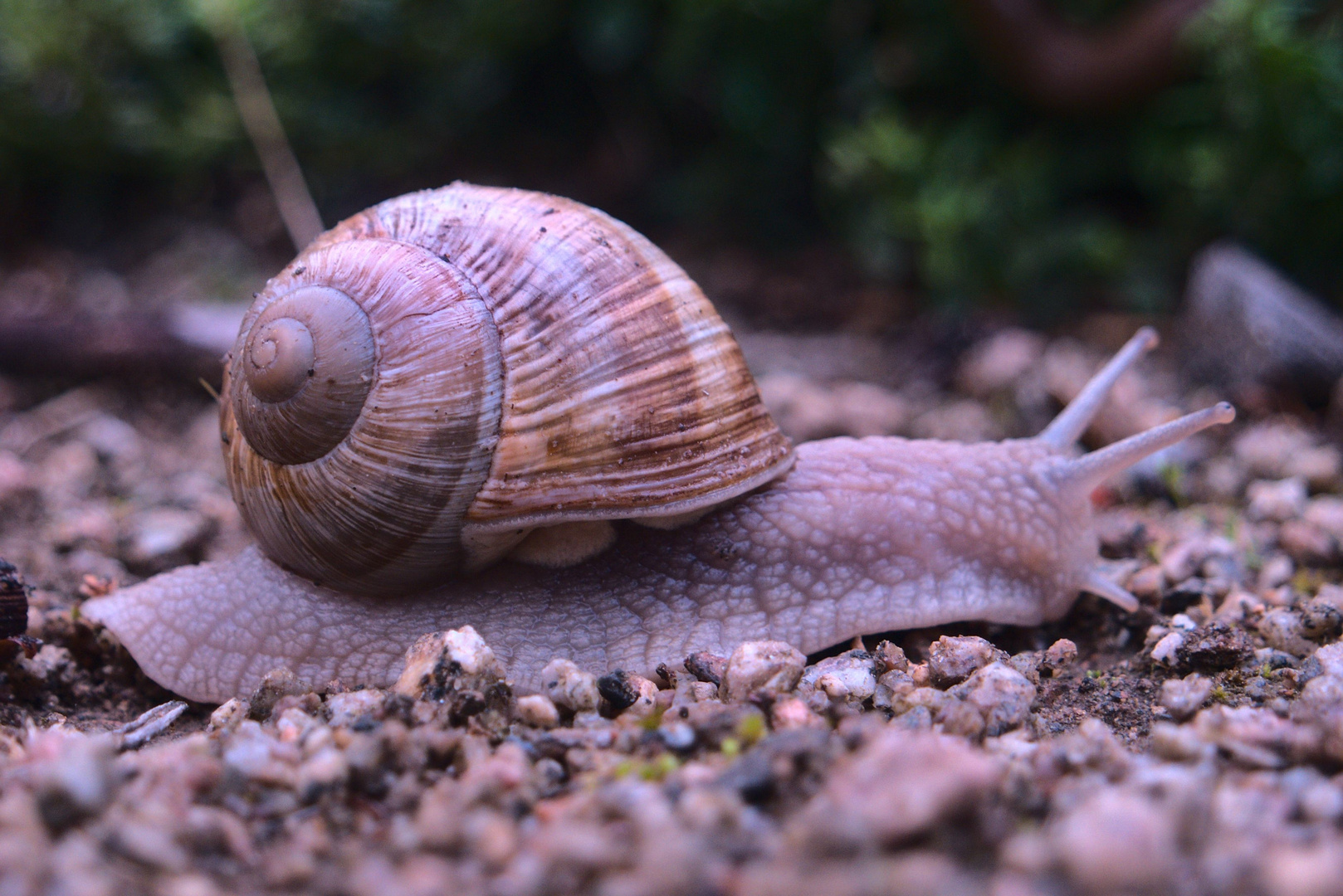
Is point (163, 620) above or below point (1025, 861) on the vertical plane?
above

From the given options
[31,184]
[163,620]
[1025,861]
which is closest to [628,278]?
[163,620]

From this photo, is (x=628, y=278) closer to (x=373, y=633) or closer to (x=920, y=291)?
(x=373, y=633)

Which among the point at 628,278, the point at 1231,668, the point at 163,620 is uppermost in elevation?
the point at 628,278

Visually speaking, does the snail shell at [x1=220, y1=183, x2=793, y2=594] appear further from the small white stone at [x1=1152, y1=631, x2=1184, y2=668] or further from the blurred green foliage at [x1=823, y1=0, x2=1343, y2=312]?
the blurred green foliage at [x1=823, y1=0, x2=1343, y2=312]

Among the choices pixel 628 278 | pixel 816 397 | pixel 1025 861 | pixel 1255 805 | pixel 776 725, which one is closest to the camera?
pixel 1025 861

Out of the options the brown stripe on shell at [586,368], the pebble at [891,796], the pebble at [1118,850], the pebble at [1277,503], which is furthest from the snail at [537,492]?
the pebble at [1118,850]

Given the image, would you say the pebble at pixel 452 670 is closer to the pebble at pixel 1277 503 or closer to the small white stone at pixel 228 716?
the small white stone at pixel 228 716

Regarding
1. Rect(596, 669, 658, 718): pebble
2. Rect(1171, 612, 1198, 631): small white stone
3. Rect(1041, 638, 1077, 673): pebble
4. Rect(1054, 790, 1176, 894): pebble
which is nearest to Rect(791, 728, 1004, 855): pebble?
Rect(1054, 790, 1176, 894): pebble
